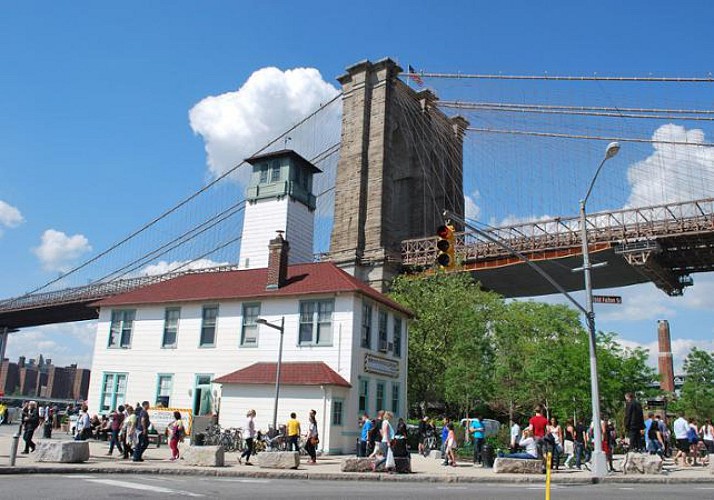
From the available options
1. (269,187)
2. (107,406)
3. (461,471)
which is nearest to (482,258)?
(269,187)

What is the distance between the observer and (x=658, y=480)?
1722cm

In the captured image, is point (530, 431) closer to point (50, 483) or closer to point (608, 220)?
point (50, 483)

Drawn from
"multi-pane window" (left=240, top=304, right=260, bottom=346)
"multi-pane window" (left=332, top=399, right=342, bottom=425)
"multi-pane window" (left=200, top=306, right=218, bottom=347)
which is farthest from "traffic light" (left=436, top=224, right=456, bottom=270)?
"multi-pane window" (left=200, top=306, right=218, bottom=347)

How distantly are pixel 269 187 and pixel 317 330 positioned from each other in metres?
18.0

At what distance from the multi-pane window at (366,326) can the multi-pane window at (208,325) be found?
6867mm

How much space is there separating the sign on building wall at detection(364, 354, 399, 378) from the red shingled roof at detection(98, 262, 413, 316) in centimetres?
242

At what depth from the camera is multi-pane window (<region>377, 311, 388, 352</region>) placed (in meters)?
28.8

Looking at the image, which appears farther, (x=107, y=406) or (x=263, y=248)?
(x=263, y=248)

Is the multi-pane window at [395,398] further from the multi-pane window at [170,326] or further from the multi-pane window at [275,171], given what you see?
the multi-pane window at [275,171]

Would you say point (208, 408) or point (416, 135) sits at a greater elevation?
point (416, 135)

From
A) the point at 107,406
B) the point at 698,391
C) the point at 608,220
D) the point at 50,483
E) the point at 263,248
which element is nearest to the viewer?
the point at 50,483

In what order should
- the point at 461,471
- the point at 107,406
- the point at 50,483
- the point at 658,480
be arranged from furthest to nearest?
1. the point at 107,406
2. the point at 461,471
3. the point at 658,480
4. the point at 50,483

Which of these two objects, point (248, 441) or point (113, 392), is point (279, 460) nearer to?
point (248, 441)

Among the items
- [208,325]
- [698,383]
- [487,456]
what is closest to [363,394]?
[487,456]
